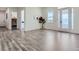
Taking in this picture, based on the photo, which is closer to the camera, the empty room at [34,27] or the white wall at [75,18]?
the empty room at [34,27]

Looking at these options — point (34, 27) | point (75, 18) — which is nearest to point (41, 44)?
point (34, 27)

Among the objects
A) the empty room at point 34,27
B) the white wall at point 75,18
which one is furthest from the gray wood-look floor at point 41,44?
the white wall at point 75,18

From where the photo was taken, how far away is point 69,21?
217 inches

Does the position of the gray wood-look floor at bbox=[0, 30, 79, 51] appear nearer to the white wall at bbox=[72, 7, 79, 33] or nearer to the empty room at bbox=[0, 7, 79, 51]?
the empty room at bbox=[0, 7, 79, 51]

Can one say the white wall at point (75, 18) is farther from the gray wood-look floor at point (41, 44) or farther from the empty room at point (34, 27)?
the gray wood-look floor at point (41, 44)

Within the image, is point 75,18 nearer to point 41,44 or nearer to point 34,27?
point 41,44

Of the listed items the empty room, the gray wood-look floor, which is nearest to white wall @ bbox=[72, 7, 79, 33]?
the empty room

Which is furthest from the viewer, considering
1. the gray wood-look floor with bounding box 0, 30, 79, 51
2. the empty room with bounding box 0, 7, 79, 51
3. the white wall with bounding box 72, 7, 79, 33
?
the white wall with bounding box 72, 7, 79, 33

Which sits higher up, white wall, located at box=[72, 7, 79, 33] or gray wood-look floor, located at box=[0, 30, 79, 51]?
white wall, located at box=[72, 7, 79, 33]
